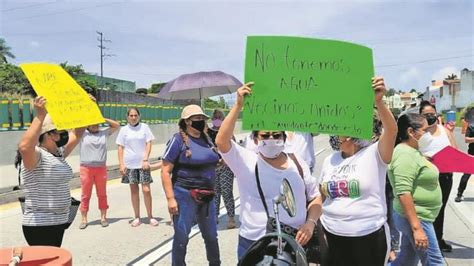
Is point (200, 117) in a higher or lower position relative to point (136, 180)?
higher

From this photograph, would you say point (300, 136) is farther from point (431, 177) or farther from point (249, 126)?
point (249, 126)

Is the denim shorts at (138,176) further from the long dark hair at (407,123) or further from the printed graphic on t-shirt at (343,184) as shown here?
the printed graphic on t-shirt at (343,184)

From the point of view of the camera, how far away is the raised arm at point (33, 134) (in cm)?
333

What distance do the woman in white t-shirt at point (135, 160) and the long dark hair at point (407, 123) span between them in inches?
180

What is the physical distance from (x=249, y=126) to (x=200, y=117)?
1.87 m

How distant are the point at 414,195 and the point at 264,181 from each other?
1.49 metres

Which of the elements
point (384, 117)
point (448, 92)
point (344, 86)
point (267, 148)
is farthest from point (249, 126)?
point (448, 92)

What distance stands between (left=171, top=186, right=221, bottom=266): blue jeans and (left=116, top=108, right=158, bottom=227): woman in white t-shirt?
10.2 feet

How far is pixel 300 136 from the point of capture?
656 centimetres

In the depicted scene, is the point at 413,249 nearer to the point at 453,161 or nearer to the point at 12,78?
the point at 453,161

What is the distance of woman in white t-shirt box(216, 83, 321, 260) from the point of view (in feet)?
10.1

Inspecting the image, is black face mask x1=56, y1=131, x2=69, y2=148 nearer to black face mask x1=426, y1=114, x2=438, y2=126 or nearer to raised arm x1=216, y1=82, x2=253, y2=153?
raised arm x1=216, y1=82, x2=253, y2=153

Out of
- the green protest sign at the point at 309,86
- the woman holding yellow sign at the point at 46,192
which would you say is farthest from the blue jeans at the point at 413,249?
the woman holding yellow sign at the point at 46,192

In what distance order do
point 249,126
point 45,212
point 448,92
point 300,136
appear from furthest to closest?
point 448,92
point 300,136
point 45,212
point 249,126
